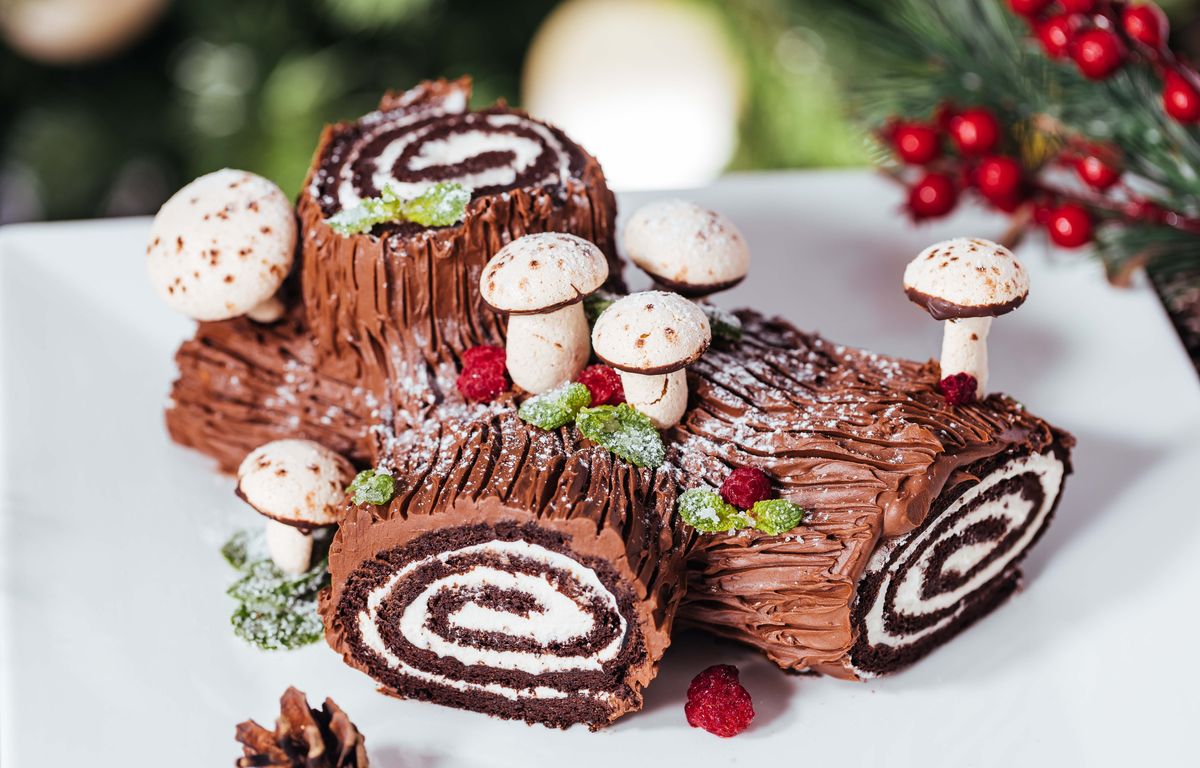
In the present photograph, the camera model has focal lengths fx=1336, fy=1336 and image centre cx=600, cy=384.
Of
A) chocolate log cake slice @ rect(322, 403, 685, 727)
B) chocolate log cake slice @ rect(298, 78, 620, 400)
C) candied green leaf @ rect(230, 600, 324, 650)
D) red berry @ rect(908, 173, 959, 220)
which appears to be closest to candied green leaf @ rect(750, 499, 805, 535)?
chocolate log cake slice @ rect(322, 403, 685, 727)

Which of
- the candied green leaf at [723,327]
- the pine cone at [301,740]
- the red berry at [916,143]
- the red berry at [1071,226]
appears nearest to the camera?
the pine cone at [301,740]

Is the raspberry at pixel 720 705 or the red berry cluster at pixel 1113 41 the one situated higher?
the red berry cluster at pixel 1113 41

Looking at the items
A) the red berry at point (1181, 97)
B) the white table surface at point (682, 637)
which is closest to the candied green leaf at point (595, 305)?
the white table surface at point (682, 637)

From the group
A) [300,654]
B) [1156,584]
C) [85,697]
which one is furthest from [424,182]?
[1156,584]

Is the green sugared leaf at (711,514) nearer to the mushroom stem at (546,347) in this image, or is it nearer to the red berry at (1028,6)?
the mushroom stem at (546,347)

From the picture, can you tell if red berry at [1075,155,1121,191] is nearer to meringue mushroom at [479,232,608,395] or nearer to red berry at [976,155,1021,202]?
red berry at [976,155,1021,202]

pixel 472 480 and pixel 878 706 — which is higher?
pixel 472 480

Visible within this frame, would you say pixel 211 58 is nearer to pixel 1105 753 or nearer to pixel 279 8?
pixel 279 8
